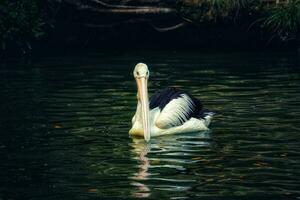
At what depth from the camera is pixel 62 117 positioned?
18.0 m

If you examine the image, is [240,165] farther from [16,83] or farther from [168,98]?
[16,83]

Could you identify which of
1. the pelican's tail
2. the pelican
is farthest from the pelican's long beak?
the pelican's tail

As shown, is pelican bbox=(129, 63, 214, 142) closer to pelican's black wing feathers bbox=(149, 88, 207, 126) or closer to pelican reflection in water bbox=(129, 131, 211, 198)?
pelican's black wing feathers bbox=(149, 88, 207, 126)

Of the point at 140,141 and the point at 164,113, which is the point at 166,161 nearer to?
the point at 140,141

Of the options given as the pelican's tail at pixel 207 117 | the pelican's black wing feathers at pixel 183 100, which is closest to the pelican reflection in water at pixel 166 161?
the pelican's tail at pixel 207 117

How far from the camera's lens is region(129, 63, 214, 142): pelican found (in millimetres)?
15758

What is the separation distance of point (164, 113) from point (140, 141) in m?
1.10

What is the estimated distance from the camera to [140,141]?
1545 cm

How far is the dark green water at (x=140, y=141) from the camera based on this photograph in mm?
11516

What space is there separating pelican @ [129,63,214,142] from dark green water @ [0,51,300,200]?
197mm

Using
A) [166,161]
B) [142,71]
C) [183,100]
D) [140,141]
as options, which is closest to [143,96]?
[142,71]

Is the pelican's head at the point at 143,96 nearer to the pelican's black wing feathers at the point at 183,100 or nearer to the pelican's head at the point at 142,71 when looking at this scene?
the pelican's head at the point at 142,71

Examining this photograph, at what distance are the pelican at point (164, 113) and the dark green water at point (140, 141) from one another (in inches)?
7.8

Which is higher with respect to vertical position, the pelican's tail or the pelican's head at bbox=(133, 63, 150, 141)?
the pelican's head at bbox=(133, 63, 150, 141)
